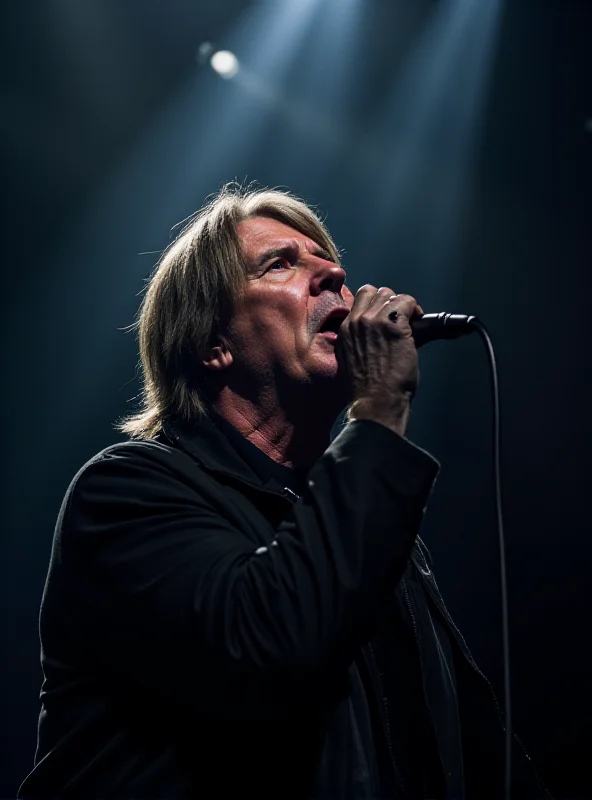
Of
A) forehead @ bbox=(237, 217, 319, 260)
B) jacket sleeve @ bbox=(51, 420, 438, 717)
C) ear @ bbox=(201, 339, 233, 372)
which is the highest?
forehead @ bbox=(237, 217, 319, 260)

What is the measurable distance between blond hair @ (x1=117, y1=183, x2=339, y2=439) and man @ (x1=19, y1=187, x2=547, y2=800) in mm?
194

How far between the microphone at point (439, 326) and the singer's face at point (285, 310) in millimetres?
258

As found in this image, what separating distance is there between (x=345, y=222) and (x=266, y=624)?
3392 mm

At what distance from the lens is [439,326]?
1.51 meters

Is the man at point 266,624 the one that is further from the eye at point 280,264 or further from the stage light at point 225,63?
the stage light at point 225,63

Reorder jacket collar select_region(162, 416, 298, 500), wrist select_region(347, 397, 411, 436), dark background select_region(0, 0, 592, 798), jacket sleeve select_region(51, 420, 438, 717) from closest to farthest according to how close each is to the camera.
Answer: jacket sleeve select_region(51, 420, 438, 717)
wrist select_region(347, 397, 411, 436)
jacket collar select_region(162, 416, 298, 500)
dark background select_region(0, 0, 592, 798)

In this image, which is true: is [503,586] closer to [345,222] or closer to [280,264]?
[280,264]

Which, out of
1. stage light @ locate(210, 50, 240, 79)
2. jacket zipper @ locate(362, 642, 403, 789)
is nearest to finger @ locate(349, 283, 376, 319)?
jacket zipper @ locate(362, 642, 403, 789)

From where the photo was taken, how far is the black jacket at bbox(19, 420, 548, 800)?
108cm

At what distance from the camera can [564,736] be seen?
3543mm

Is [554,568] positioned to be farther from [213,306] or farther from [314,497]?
[314,497]

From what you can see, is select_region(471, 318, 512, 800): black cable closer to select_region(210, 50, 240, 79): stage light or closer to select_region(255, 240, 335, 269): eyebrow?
select_region(255, 240, 335, 269): eyebrow

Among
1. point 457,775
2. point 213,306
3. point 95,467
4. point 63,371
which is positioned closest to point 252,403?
point 213,306

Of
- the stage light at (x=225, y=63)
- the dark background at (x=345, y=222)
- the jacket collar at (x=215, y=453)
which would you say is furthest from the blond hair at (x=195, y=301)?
the stage light at (x=225, y=63)
